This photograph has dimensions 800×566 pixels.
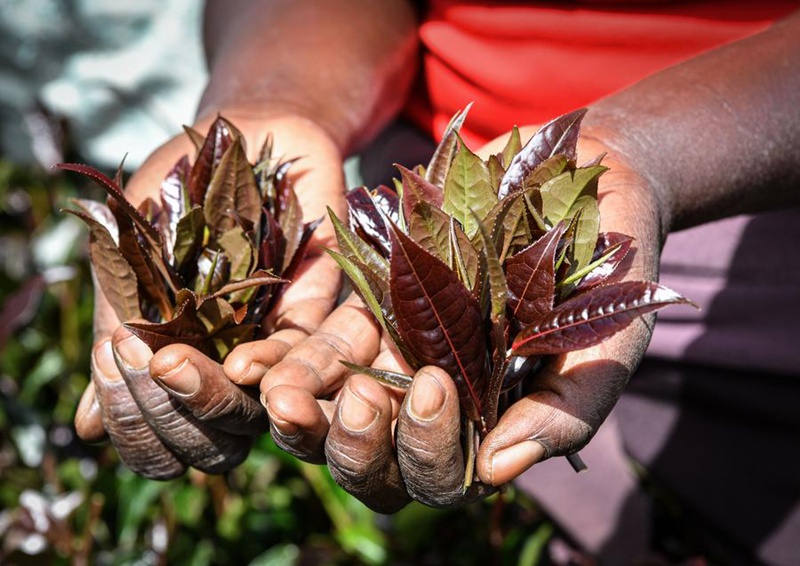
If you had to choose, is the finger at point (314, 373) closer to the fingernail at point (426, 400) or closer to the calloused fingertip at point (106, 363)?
the fingernail at point (426, 400)

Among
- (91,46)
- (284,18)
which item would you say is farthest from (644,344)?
(91,46)

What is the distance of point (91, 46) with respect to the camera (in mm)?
2838

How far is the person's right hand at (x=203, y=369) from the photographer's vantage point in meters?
1.21

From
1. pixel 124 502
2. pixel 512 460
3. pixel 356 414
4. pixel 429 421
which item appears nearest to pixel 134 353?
pixel 356 414

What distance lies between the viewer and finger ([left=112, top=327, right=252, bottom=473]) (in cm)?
126

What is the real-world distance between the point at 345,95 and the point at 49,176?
1.59 meters

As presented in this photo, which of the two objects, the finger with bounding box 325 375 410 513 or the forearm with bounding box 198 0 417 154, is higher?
the forearm with bounding box 198 0 417 154

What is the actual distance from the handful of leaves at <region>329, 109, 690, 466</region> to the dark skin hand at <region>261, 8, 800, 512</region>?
0.06 meters

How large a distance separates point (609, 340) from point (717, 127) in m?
0.51

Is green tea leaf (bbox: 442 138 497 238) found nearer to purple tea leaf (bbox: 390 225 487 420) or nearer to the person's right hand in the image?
purple tea leaf (bbox: 390 225 487 420)

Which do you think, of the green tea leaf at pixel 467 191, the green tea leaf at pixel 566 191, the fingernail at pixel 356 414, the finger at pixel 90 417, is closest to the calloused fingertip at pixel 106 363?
the finger at pixel 90 417

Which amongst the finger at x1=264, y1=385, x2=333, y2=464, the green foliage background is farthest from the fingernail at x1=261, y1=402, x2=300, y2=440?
the green foliage background

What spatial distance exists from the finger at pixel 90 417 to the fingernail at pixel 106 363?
0.12 metres

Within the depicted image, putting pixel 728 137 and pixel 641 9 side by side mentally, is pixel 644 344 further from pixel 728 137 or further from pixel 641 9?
pixel 641 9
